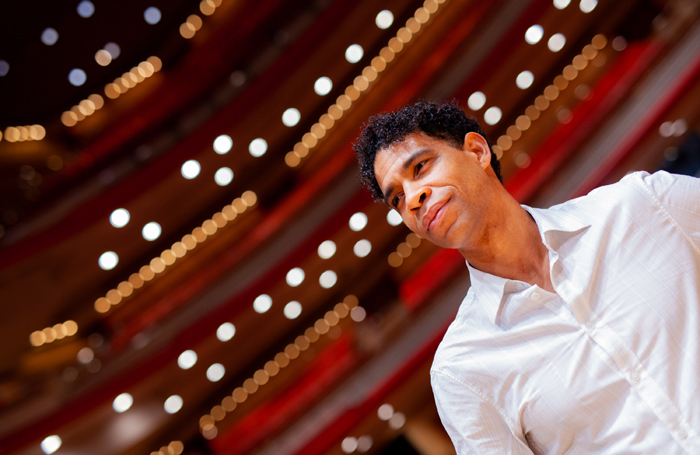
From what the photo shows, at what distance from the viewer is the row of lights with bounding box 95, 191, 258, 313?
198 inches

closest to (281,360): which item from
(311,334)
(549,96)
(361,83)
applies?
(311,334)

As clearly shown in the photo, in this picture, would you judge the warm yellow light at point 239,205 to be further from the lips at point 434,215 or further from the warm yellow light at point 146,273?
the lips at point 434,215

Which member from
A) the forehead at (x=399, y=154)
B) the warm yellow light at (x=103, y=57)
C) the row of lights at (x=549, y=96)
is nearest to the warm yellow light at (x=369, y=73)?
the row of lights at (x=549, y=96)

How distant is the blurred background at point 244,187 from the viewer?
4.63m

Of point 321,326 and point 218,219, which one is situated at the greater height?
point 218,219

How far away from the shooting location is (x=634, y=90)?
523 cm

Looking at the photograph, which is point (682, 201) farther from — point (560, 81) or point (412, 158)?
point (560, 81)

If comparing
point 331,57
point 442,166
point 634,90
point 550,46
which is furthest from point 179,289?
point 634,90

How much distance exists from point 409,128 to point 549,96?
17.0ft

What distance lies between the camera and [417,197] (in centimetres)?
117

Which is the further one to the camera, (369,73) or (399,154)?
(369,73)

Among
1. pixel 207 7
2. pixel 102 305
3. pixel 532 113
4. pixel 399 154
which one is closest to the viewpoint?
pixel 399 154

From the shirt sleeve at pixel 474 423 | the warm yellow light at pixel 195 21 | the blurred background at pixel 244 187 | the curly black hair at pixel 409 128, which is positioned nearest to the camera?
the shirt sleeve at pixel 474 423

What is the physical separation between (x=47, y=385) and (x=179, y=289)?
4.99 ft
